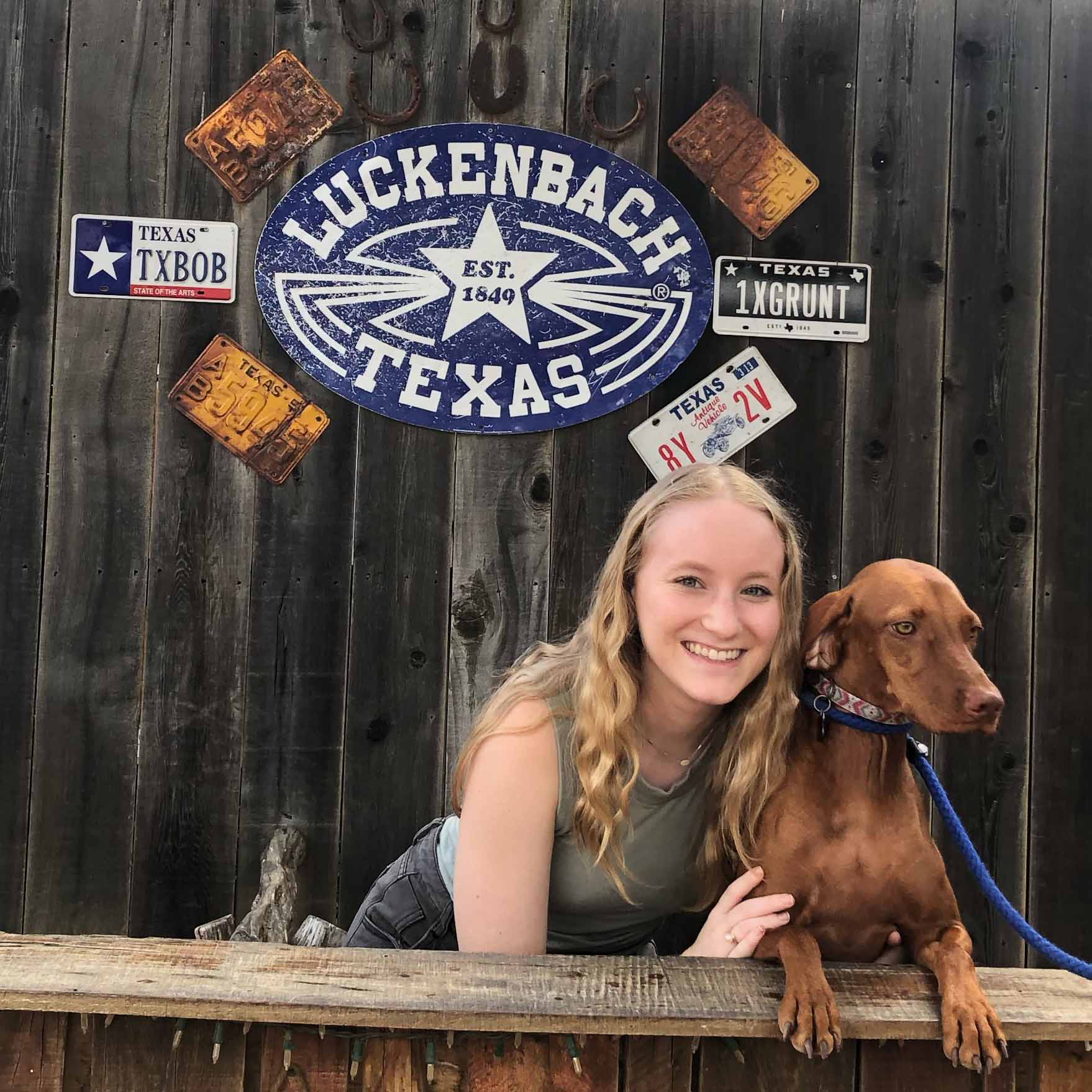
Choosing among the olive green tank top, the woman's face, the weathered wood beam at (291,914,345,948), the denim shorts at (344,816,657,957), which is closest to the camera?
the woman's face

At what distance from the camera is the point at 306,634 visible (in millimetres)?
2260

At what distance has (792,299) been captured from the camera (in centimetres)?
230

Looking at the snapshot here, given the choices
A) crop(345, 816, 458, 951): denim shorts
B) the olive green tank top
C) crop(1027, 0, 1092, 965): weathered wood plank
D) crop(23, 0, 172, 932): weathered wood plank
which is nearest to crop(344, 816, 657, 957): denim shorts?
crop(345, 816, 458, 951): denim shorts

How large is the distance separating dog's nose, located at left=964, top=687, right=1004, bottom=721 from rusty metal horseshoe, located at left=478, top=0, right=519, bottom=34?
181cm

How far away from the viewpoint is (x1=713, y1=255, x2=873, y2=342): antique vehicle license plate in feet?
7.49

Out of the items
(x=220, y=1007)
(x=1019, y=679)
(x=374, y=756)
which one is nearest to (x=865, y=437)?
(x=1019, y=679)

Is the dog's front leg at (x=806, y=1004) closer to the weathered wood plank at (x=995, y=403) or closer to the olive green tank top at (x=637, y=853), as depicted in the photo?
the olive green tank top at (x=637, y=853)

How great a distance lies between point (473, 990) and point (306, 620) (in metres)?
1.28

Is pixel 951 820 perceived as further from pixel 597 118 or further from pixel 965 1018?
pixel 597 118

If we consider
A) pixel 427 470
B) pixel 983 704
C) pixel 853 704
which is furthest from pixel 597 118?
pixel 983 704

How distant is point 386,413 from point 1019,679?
156 cm

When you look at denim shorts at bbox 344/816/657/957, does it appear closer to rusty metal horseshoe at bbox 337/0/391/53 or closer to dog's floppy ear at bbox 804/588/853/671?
dog's floppy ear at bbox 804/588/853/671

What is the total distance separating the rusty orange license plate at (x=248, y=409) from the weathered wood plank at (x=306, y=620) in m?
0.03

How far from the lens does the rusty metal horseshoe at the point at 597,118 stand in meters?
2.25
